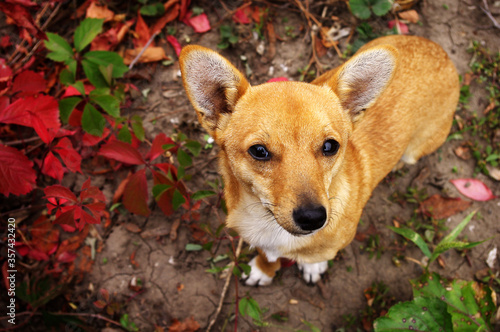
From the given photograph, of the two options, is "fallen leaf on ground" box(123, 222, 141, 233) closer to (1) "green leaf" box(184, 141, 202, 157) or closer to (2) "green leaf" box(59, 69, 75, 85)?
(1) "green leaf" box(184, 141, 202, 157)

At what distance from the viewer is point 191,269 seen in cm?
371

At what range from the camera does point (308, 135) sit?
7.08 ft

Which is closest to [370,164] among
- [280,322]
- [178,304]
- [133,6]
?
[280,322]

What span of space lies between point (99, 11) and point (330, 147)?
12.5 ft

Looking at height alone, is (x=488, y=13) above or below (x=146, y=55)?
below

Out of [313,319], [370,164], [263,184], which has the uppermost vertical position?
[263,184]

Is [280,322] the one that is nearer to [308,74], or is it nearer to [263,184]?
[263,184]

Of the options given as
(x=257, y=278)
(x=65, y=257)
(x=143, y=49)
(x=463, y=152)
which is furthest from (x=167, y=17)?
(x=463, y=152)

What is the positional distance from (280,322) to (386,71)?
2.87 m

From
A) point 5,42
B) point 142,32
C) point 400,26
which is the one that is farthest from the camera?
point 400,26

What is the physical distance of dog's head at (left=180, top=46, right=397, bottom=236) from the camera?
206cm

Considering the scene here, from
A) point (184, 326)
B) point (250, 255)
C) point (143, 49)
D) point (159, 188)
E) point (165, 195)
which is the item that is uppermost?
point (143, 49)

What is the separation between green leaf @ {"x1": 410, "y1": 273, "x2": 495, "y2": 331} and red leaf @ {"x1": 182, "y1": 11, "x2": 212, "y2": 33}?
4.17 m

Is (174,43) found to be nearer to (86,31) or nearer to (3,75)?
(86,31)
